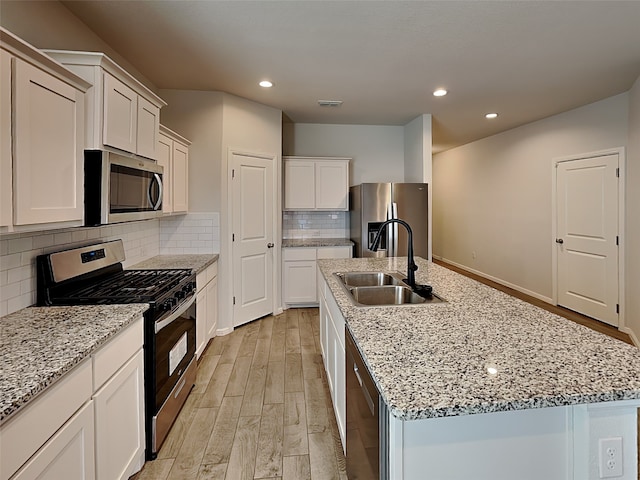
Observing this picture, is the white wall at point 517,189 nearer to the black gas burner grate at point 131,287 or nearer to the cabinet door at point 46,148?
the black gas burner grate at point 131,287

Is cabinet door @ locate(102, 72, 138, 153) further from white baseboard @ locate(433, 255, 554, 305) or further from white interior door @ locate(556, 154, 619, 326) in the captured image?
white baseboard @ locate(433, 255, 554, 305)

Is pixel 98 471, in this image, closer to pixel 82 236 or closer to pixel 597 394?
pixel 82 236

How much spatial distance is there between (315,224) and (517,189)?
3.23 m

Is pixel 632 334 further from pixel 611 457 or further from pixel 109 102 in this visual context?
pixel 109 102

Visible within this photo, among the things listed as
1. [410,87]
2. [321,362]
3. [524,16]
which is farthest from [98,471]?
[410,87]

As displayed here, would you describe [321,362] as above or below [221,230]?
below

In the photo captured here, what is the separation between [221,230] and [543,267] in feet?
14.7

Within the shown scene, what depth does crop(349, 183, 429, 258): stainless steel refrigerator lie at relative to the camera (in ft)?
15.0

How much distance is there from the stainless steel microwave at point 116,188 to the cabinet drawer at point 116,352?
1.89 ft

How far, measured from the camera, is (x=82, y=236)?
2.27m

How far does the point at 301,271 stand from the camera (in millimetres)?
4770

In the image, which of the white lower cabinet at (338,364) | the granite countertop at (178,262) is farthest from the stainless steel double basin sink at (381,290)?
the granite countertop at (178,262)

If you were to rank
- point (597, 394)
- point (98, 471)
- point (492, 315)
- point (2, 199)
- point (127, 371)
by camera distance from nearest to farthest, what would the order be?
point (597, 394) → point (2, 199) → point (98, 471) → point (492, 315) → point (127, 371)

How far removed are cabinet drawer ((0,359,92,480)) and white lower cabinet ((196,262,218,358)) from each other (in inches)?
67.5
